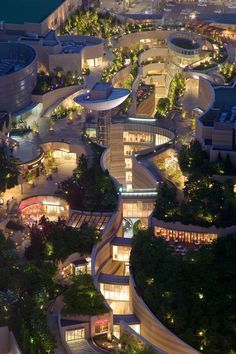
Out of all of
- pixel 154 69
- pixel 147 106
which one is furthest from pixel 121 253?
pixel 154 69

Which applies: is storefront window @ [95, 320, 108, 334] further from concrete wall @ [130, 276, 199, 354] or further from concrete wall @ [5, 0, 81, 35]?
concrete wall @ [5, 0, 81, 35]

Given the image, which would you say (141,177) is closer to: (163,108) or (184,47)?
(163,108)

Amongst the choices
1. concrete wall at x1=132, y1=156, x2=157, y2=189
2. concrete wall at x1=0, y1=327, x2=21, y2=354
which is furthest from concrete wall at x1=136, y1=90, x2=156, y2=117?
concrete wall at x1=0, y1=327, x2=21, y2=354

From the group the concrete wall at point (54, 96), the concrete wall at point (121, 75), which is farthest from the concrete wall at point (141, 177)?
the concrete wall at point (121, 75)

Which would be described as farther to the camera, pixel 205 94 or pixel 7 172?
pixel 205 94

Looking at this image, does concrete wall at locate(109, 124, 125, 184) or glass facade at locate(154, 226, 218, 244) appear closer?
glass facade at locate(154, 226, 218, 244)

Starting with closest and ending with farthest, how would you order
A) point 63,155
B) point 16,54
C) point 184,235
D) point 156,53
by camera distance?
point 184,235 < point 63,155 < point 16,54 < point 156,53
